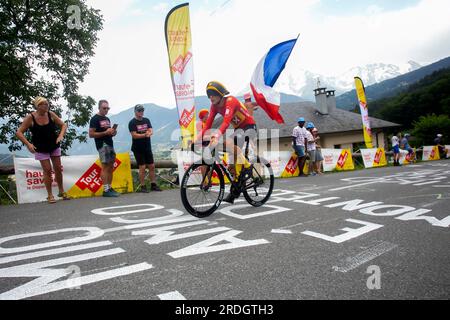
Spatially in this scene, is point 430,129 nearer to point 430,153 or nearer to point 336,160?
point 430,153

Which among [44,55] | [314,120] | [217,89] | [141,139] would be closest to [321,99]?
[314,120]

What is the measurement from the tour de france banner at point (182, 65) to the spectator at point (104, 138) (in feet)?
10.1

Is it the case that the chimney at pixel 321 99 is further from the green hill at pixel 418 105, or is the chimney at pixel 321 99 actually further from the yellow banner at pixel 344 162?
the green hill at pixel 418 105

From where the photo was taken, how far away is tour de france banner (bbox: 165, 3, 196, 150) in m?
9.68

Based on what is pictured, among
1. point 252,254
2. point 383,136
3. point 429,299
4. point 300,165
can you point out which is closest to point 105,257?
point 252,254

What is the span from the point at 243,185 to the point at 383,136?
137 ft

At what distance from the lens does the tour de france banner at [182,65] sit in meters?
9.68

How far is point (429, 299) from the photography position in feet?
5.80

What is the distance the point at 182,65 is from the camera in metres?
9.77

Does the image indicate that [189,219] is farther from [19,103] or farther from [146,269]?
[19,103]

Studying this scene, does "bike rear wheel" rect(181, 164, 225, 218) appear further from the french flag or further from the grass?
the grass

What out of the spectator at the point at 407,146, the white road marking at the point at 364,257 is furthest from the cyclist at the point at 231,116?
the spectator at the point at 407,146

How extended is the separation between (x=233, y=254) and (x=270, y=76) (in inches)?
236

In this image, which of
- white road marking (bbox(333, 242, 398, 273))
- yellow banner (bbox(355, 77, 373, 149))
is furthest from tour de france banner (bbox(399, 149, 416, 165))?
white road marking (bbox(333, 242, 398, 273))
